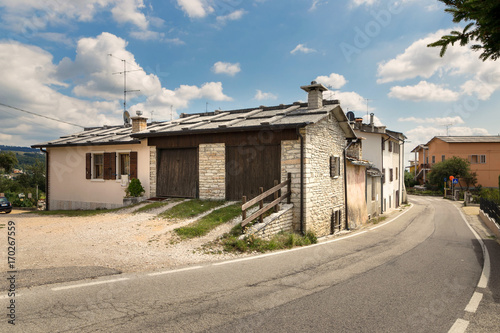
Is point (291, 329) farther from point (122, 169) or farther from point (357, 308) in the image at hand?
point (122, 169)

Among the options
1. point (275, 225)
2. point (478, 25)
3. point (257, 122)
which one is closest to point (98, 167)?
point (257, 122)

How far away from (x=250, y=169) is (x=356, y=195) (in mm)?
7961

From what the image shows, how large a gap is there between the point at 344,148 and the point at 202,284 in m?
12.2

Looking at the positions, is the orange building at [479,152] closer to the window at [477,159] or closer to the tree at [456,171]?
the window at [477,159]

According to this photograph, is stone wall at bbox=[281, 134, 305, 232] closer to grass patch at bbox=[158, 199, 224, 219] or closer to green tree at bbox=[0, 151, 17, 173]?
grass patch at bbox=[158, 199, 224, 219]

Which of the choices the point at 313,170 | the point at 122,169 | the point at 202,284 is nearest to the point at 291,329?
the point at 202,284

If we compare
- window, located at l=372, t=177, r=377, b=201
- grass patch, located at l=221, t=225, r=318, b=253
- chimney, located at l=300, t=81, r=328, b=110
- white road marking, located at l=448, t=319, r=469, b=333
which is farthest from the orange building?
white road marking, located at l=448, t=319, r=469, b=333

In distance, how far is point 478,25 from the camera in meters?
6.41

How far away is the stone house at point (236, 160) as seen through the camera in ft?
38.9

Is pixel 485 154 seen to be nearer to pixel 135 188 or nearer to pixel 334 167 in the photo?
pixel 334 167

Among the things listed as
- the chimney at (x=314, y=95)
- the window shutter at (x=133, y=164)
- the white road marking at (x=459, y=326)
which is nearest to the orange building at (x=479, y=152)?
the chimney at (x=314, y=95)

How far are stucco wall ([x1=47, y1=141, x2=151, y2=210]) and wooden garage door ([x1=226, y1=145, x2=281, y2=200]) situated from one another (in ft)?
15.7

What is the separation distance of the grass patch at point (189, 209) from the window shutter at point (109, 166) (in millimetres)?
5833

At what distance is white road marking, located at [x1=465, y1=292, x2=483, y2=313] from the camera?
4.72 metres
